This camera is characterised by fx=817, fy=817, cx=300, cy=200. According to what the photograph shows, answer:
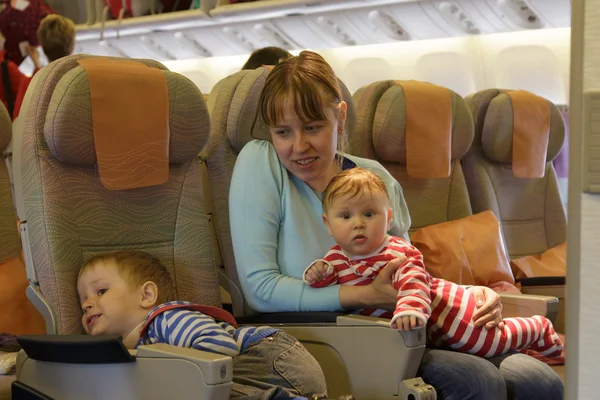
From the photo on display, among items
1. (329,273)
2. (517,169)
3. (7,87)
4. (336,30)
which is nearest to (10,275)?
(329,273)

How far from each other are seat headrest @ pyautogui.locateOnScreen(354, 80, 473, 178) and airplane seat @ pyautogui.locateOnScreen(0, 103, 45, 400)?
1.36 m

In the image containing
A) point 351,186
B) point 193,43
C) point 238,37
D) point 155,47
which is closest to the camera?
point 351,186

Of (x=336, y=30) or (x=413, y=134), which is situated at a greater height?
(x=336, y=30)

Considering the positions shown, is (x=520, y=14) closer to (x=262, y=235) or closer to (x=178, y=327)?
(x=262, y=235)

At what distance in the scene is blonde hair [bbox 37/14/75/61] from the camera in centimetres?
439

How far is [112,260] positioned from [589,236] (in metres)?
1.26

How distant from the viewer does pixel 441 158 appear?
3.24 m

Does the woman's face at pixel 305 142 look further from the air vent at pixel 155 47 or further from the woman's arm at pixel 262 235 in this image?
the air vent at pixel 155 47

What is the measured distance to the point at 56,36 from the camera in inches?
174

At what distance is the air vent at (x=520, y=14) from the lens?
4500 mm

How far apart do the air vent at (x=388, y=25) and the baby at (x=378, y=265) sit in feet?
9.79

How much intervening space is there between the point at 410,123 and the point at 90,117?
139 cm

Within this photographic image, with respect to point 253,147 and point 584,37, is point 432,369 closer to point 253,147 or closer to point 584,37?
point 253,147

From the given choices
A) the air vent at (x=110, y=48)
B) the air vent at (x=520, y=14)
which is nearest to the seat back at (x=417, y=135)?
the air vent at (x=520, y=14)
